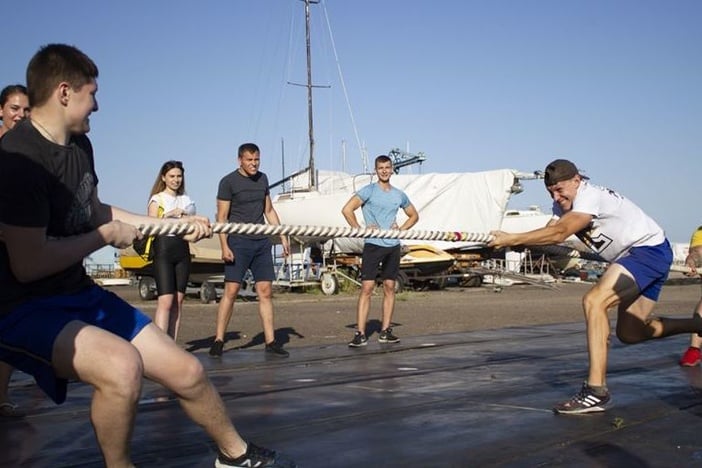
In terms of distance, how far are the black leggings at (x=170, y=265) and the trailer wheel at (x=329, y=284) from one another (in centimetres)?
1648

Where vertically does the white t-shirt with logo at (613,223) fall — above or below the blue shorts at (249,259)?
above

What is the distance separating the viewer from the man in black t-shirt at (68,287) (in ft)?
10.4

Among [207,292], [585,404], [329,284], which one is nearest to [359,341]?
[585,404]

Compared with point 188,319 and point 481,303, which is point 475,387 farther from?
point 481,303

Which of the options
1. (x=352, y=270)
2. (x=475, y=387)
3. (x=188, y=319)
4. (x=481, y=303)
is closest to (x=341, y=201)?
(x=352, y=270)

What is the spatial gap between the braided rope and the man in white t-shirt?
1.09ft

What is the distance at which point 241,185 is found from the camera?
9289 millimetres

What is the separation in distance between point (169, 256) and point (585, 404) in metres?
4.31

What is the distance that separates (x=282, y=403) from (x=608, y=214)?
273cm

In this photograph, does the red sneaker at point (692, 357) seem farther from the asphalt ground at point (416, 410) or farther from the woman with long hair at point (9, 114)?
the woman with long hair at point (9, 114)

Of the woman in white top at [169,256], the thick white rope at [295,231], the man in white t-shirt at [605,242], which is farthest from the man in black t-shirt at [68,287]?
Result: the woman in white top at [169,256]

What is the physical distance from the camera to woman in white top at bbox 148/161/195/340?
317 inches

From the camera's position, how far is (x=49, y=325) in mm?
3262

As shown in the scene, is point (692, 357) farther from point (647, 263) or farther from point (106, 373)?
point (106, 373)
